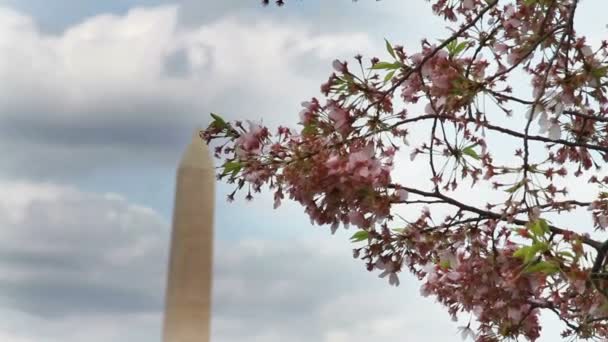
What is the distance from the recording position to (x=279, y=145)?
4559 mm

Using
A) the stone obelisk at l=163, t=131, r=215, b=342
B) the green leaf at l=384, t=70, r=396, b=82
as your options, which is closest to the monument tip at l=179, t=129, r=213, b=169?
the stone obelisk at l=163, t=131, r=215, b=342

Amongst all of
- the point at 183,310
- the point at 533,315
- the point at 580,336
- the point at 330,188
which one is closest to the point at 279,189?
the point at 330,188

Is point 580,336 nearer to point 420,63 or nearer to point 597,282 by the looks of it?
point 597,282

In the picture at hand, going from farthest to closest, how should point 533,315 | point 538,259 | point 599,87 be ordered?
point 533,315
point 599,87
point 538,259

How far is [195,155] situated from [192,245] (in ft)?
3.99

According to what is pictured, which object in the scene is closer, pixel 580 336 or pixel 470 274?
pixel 470 274

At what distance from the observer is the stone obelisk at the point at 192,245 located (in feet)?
37.6

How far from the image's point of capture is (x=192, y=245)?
37.9 ft

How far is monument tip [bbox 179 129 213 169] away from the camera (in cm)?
1158

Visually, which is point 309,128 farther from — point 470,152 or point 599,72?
point 599,72

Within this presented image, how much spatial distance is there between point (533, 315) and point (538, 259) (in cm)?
173

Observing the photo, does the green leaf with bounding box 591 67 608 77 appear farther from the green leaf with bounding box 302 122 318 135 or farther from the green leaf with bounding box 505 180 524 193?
the green leaf with bounding box 302 122 318 135

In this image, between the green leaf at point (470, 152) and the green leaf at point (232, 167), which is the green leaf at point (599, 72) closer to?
the green leaf at point (470, 152)

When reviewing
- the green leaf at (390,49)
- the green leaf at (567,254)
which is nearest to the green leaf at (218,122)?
the green leaf at (390,49)
